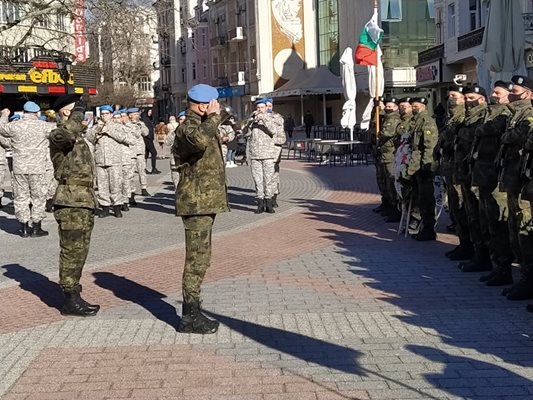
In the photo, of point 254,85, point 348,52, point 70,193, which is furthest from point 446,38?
point 70,193

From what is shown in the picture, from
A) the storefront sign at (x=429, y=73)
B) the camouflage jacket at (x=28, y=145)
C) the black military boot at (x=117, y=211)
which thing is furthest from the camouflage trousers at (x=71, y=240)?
the storefront sign at (x=429, y=73)

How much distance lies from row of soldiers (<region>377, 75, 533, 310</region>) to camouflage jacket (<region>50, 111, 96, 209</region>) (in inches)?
146

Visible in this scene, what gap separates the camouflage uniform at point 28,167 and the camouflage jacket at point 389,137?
5.23 m

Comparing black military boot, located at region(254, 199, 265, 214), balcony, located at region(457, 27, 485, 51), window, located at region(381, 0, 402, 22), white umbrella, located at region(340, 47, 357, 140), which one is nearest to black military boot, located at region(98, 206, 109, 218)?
black military boot, located at region(254, 199, 265, 214)

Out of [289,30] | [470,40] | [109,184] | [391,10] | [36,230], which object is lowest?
[36,230]

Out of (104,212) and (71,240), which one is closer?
(71,240)

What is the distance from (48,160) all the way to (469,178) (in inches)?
272

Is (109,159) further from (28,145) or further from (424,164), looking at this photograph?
(424,164)

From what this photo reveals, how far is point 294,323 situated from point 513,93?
3.01 meters

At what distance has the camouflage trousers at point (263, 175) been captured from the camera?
13711 millimetres

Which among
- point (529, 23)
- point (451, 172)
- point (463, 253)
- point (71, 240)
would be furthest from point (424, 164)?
point (529, 23)

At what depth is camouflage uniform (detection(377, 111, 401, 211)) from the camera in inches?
474

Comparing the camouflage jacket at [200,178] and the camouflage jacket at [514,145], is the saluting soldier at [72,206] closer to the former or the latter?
the camouflage jacket at [200,178]

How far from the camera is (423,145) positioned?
1027cm
